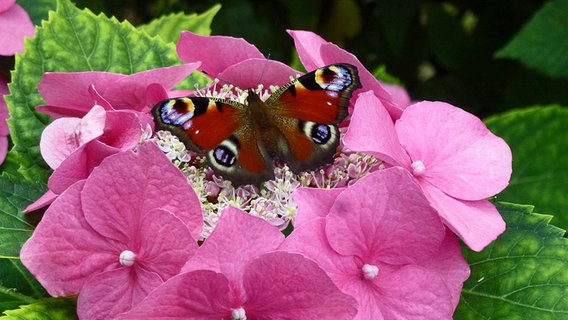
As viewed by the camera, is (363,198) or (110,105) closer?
(363,198)

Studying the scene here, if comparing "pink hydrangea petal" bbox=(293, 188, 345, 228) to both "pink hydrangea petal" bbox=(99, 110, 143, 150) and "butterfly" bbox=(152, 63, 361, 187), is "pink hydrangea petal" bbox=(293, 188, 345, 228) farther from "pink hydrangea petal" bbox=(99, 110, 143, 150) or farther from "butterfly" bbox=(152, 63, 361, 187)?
"pink hydrangea petal" bbox=(99, 110, 143, 150)

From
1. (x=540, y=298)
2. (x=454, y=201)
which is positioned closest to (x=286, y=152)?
(x=454, y=201)

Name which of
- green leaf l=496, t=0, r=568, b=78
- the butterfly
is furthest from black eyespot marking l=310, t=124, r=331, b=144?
green leaf l=496, t=0, r=568, b=78

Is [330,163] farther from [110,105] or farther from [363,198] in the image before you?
[110,105]

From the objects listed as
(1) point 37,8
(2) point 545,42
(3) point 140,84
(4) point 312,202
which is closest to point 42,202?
(3) point 140,84

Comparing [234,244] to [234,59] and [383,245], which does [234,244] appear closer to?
[383,245]

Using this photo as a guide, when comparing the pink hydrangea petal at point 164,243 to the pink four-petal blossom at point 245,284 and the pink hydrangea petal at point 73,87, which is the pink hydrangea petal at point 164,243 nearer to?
the pink four-petal blossom at point 245,284
